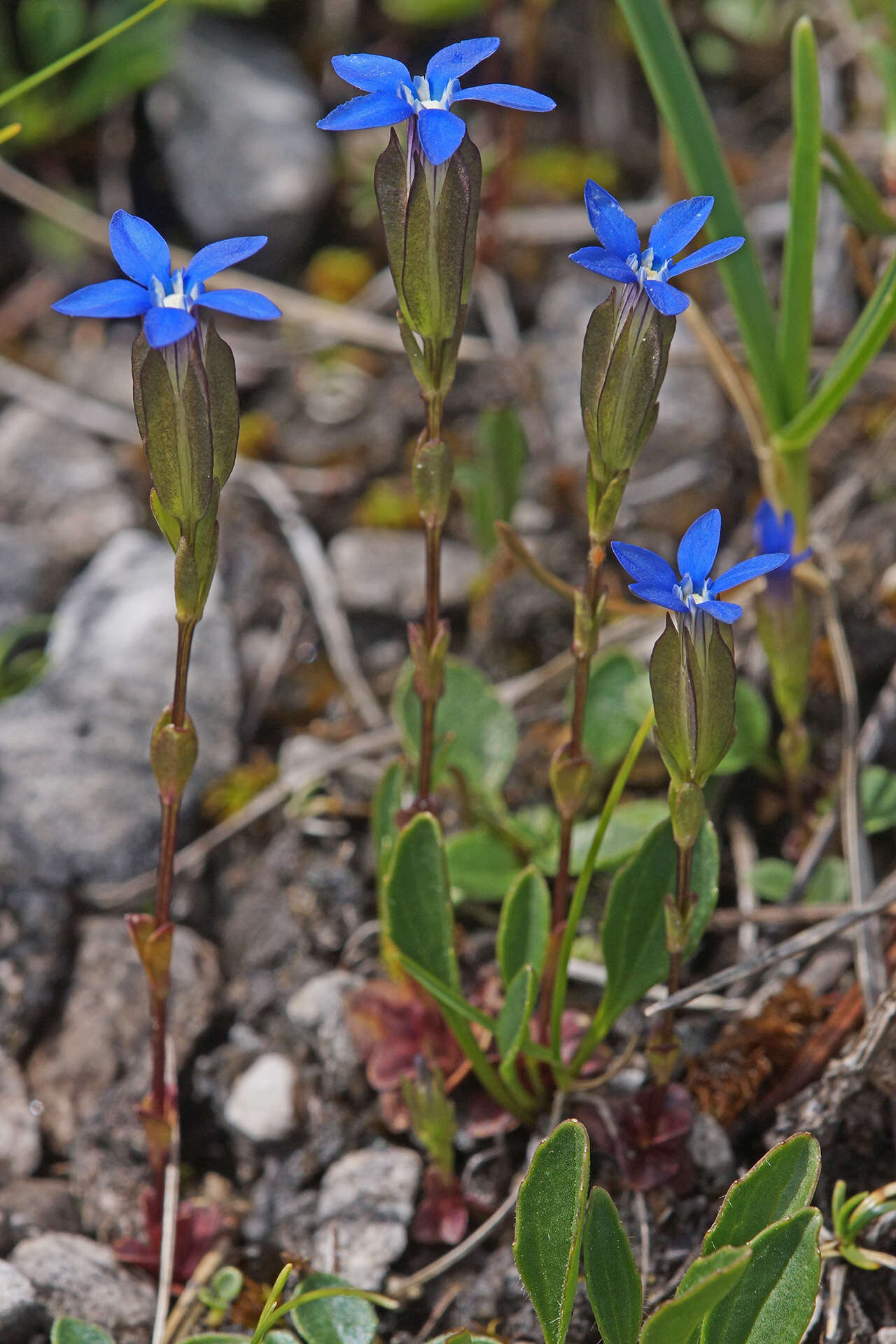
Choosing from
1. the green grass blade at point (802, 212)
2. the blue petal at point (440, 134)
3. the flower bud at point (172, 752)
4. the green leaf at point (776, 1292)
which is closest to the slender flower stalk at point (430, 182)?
the blue petal at point (440, 134)

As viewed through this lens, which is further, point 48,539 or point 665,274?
point 48,539

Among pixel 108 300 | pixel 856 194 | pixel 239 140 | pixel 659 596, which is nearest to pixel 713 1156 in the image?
pixel 659 596

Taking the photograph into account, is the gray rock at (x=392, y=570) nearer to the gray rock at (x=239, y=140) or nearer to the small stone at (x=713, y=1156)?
the gray rock at (x=239, y=140)

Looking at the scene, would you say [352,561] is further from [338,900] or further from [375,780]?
[338,900]

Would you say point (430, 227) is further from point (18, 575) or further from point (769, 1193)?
point (18, 575)

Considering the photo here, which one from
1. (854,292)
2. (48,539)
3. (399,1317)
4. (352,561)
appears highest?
(854,292)

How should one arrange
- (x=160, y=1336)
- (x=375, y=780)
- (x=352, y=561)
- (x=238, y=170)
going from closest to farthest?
(x=160, y=1336) < (x=375, y=780) < (x=352, y=561) < (x=238, y=170)

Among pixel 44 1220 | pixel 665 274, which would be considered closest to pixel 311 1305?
pixel 44 1220

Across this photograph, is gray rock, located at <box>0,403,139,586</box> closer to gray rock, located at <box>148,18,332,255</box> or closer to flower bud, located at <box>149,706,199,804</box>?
gray rock, located at <box>148,18,332,255</box>
